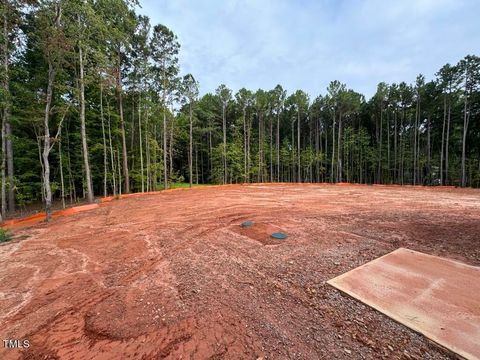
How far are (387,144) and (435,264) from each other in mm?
25569

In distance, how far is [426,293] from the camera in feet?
7.45

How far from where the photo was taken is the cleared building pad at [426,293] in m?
1.74

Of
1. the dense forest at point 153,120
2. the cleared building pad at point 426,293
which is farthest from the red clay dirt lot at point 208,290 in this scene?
the dense forest at point 153,120

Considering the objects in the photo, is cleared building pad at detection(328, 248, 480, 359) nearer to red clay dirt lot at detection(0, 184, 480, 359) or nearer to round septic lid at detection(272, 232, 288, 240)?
red clay dirt lot at detection(0, 184, 480, 359)

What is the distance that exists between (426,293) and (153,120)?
56.2ft

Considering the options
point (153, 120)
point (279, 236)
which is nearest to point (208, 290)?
point (279, 236)

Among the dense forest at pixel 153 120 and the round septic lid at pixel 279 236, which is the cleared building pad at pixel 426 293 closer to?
the round septic lid at pixel 279 236

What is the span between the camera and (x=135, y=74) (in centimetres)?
1338

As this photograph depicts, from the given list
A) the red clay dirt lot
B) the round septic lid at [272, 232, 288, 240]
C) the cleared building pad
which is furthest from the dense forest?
the cleared building pad

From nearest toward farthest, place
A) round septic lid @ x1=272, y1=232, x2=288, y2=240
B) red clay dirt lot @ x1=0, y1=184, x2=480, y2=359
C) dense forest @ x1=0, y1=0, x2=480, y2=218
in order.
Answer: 1. red clay dirt lot @ x1=0, y1=184, x2=480, y2=359
2. round septic lid @ x1=272, y1=232, x2=288, y2=240
3. dense forest @ x1=0, y1=0, x2=480, y2=218

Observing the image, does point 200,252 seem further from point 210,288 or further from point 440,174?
point 440,174

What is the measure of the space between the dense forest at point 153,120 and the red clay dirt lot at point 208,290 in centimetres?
509

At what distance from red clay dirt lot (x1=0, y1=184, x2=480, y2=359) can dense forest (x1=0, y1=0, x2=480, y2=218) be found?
509 centimetres

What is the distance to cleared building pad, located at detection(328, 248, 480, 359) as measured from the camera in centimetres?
174
